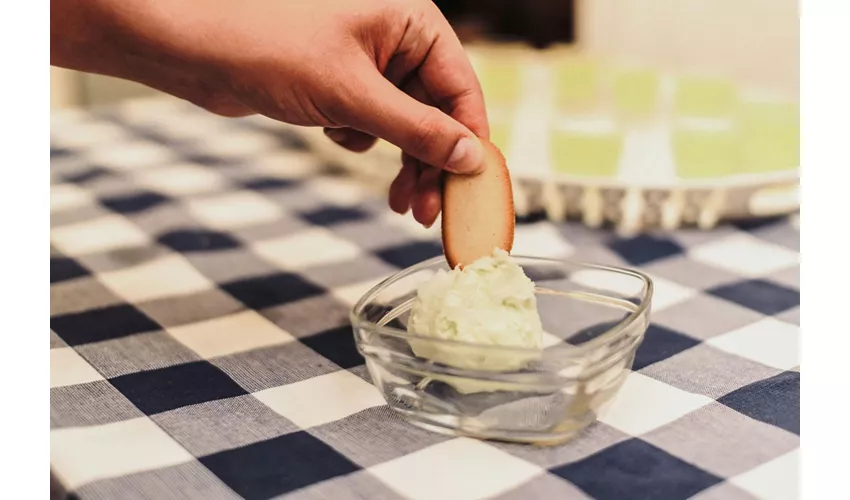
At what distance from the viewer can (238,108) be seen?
2.31ft

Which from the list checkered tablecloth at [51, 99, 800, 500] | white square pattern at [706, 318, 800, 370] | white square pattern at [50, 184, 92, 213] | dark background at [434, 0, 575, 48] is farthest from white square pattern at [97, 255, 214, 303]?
dark background at [434, 0, 575, 48]

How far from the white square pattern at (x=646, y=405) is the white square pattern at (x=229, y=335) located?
262mm

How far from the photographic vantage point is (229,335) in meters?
0.68

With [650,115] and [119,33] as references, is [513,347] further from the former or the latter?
[650,115]

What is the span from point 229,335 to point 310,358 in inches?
3.2

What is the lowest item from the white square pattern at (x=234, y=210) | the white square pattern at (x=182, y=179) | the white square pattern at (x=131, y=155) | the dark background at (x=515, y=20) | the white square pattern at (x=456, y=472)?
the white square pattern at (x=456, y=472)

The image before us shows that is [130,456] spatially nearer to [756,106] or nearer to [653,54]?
[756,106]

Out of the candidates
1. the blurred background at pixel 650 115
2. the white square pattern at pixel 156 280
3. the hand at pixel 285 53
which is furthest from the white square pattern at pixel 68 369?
the blurred background at pixel 650 115

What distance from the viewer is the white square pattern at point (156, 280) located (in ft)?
2.51

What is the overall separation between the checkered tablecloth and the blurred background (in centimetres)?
4

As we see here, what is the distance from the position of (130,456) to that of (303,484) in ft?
0.35

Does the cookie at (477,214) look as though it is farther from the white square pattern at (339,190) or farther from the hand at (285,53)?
the white square pattern at (339,190)

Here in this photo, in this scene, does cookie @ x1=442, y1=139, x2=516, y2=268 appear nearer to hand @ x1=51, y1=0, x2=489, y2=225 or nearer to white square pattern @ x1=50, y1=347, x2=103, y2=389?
hand @ x1=51, y1=0, x2=489, y2=225

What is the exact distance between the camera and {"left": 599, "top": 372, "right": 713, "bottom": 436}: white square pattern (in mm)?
550
